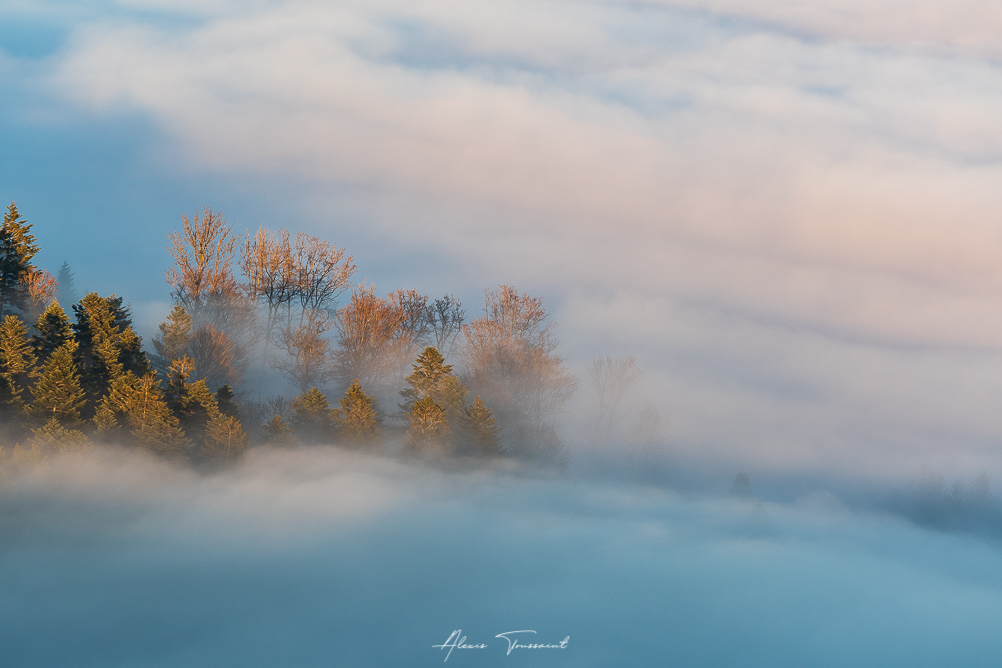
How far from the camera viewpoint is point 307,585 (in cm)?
6066

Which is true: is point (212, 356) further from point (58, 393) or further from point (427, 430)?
point (427, 430)

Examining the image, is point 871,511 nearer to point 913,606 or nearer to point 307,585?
point 913,606

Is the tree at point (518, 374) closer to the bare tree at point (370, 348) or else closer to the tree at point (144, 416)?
the bare tree at point (370, 348)

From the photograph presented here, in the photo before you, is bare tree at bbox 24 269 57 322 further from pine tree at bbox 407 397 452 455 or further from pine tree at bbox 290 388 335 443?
pine tree at bbox 407 397 452 455

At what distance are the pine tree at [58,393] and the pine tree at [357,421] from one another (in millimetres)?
16824

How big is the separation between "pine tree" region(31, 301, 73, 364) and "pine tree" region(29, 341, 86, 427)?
4921 mm

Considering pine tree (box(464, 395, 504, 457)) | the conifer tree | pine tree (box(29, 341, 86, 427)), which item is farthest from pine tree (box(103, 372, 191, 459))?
pine tree (box(464, 395, 504, 457))

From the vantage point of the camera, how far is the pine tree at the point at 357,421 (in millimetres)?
57344

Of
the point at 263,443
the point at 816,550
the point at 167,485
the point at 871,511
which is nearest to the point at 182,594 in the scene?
the point at 167,485

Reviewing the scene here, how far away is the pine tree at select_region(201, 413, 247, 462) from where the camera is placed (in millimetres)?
52344

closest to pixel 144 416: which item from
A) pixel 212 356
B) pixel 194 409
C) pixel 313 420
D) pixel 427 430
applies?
pixel 194 409

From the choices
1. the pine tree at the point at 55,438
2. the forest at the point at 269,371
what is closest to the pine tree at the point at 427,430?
the forest at the point at 269,371

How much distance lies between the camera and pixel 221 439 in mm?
52281

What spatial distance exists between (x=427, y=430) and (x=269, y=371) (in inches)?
776
